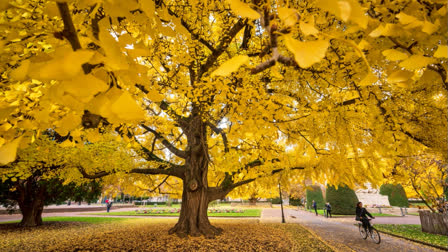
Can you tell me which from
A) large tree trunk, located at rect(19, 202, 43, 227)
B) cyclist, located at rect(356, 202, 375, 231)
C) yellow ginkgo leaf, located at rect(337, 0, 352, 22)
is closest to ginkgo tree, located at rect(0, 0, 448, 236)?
yellow ginkgo leaf, located at rect(337, 0, 352, 22)

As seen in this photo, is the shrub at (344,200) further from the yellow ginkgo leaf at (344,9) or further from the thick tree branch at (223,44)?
the yellow ginkgo leaf at (344,9)

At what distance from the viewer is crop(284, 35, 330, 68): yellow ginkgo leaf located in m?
0.59

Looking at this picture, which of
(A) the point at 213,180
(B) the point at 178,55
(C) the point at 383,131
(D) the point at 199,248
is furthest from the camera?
(A) the point at 213,180

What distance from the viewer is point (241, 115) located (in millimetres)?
4141

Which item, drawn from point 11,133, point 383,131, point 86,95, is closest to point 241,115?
point 383,131

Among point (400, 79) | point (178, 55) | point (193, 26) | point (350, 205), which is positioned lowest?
point (350, 205)

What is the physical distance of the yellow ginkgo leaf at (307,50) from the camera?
0.59 metres

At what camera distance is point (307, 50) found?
2.02 feet

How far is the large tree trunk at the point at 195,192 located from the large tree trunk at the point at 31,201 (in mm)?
9469

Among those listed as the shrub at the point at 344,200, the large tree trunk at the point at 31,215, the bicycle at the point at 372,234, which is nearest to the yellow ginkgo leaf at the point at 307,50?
the bicycle at the point at 372,234

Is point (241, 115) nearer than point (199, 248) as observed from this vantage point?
Yes

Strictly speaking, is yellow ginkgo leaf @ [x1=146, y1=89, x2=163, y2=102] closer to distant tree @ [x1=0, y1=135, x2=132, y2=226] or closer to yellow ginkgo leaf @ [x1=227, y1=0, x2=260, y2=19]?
yellow ginkgo leaf @ [x1=227, y1=0, x2=260, y2=19]

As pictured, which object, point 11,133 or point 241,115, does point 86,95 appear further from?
point 241,115

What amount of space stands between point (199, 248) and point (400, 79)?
278 inches
